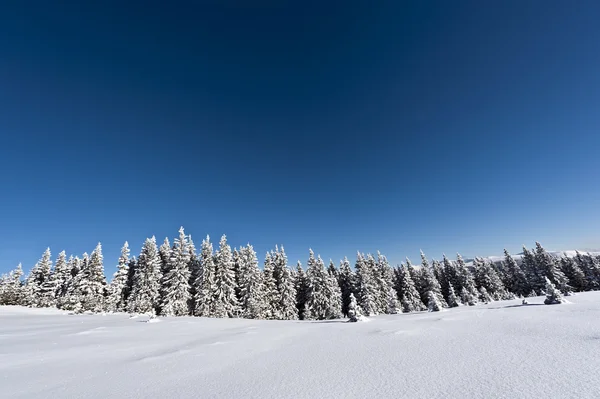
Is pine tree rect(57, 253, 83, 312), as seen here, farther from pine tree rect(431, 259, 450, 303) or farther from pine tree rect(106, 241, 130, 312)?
pine tree rect(431, 259, 450, 303)

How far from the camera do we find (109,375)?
6.25 m

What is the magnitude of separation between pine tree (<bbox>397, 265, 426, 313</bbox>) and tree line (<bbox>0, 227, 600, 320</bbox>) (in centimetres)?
21

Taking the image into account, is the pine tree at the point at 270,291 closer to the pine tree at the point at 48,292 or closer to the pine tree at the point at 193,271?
the pine tree at the point at 193,271

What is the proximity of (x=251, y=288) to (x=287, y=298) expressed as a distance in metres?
7.39

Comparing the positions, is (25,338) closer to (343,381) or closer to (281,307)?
(343,381)

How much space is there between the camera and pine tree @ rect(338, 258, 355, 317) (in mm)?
53031

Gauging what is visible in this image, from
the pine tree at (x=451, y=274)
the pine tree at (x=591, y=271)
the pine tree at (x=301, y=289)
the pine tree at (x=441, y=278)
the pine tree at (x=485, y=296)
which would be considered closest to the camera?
the pine tree at (x=485, y=296)

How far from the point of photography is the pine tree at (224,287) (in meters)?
39.1

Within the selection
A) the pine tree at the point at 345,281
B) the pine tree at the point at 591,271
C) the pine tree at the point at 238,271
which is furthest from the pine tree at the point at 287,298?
the pine tree at the point at 591,271

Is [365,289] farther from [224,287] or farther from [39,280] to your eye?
[39,280]

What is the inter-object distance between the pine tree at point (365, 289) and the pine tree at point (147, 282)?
110 feet

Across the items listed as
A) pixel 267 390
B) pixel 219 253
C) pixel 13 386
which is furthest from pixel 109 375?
pixel 219 253

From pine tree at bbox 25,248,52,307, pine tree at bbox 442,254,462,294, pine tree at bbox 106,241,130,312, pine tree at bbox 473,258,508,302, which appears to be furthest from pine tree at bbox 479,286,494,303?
pine tree at bbox 25,248,52,307

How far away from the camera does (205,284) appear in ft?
133
